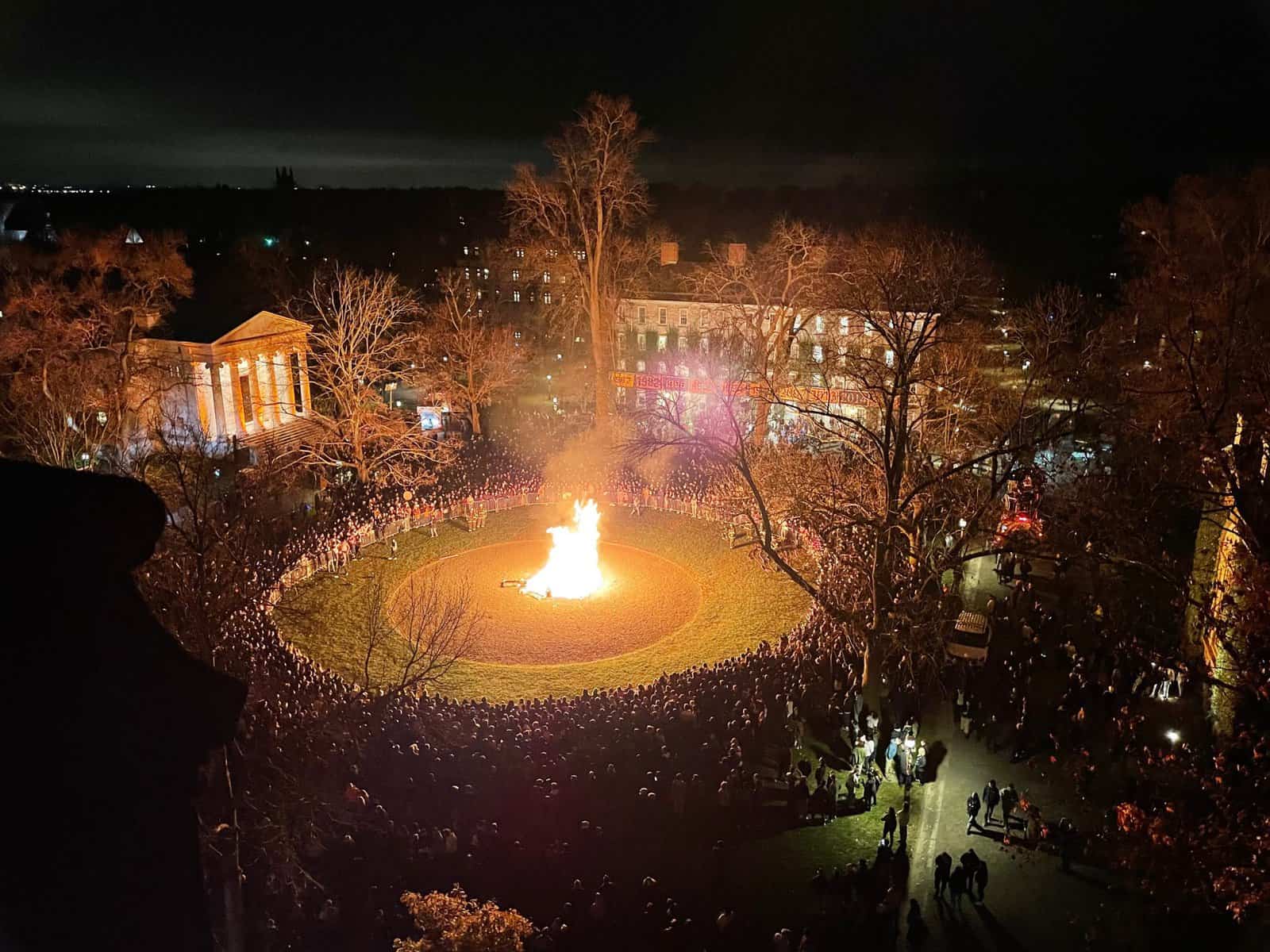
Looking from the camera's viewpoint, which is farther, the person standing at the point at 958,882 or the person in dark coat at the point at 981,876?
the person standing at the point at 958,882

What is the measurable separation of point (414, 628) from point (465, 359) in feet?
71.9

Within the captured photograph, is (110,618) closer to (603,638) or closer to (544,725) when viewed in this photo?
(544,725)

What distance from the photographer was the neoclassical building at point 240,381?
118ft

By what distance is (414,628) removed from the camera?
21875 mm

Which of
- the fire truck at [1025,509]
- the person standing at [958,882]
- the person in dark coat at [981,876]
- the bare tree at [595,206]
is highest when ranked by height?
the bare tree at [595,206]

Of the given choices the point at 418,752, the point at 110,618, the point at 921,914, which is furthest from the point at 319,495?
the point at 110,618

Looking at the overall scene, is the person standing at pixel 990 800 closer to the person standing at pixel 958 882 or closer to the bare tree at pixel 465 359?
the person standing at pixel 958 882

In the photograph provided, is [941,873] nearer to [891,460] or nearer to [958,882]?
[958,882]

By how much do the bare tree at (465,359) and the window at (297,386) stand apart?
6.23 metres

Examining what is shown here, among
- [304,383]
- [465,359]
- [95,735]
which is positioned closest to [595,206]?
A: [465,359]

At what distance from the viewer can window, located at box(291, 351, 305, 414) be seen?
134 ft

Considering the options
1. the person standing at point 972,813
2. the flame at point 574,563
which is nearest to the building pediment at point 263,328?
the flame at point 574,563

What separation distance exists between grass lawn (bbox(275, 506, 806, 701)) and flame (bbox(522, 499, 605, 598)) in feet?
9.16

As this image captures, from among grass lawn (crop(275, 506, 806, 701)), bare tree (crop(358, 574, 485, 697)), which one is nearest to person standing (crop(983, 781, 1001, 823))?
grass lawn (crop(275, 506, 806, 701))
